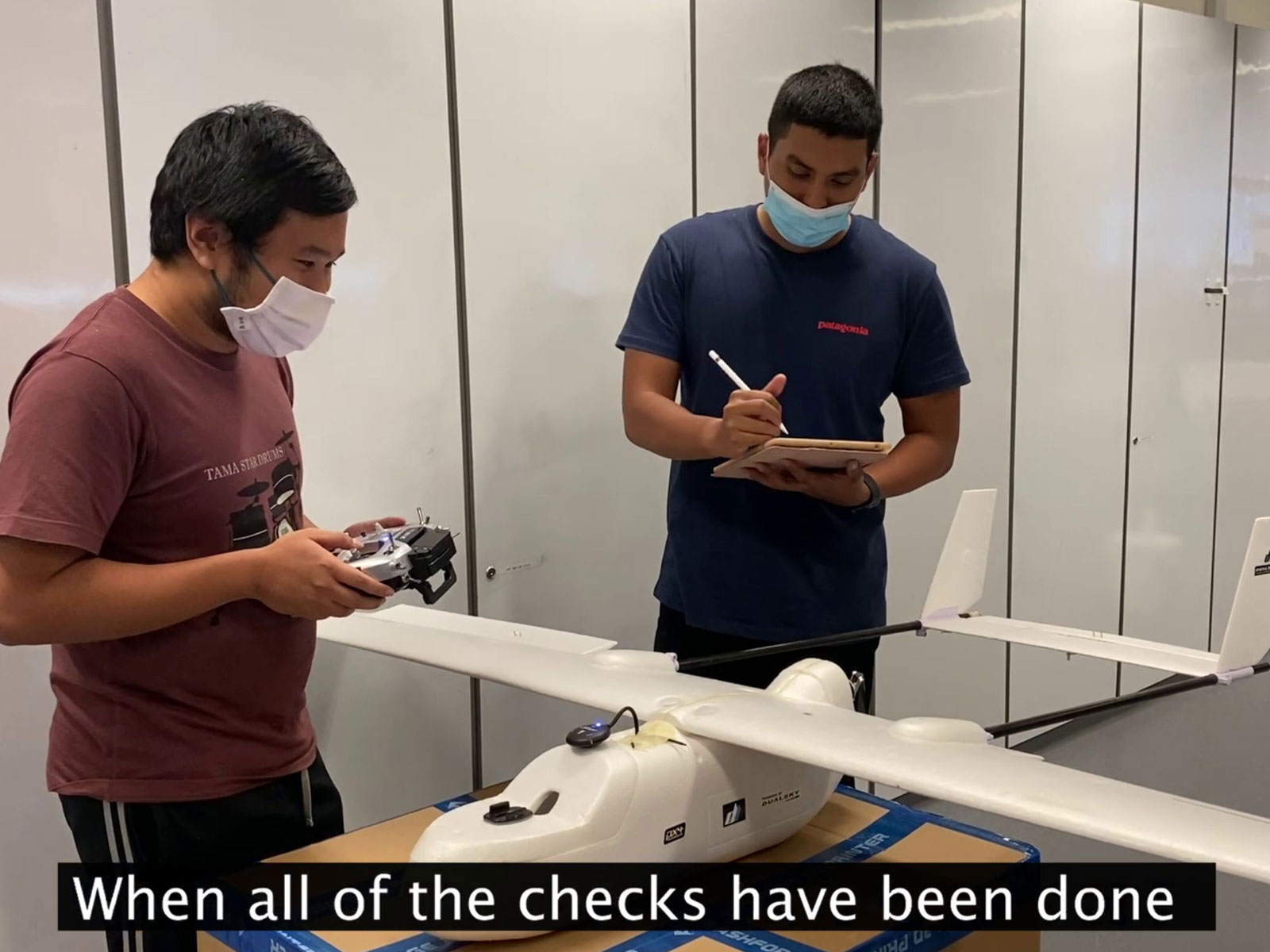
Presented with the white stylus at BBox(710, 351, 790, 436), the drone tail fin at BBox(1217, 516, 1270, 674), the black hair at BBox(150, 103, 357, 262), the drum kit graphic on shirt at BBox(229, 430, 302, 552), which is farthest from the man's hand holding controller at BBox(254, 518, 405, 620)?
the drone tail fin at BBox(1217, 516, 1270, 674)

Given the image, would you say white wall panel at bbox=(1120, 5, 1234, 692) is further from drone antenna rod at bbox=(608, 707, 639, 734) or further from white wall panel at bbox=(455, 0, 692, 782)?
drone antenna rod at bbox=(608, 707, 639, 734)

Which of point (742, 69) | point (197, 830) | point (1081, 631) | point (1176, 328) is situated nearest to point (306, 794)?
point (197, 830)

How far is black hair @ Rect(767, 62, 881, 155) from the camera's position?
188cm

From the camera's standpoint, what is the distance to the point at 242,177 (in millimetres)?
1273

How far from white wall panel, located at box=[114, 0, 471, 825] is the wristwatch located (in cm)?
89

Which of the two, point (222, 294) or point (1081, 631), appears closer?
point (222, 294)

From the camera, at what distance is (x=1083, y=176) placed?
387cm

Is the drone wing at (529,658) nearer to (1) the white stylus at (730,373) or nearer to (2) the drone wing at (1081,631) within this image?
(1) the white stylus at (730,373)

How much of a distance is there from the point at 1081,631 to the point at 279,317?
1.46 metres

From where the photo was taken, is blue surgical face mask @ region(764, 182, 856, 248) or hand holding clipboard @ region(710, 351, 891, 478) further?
blue surgical face mask @ region(764, 182, 856, 248)

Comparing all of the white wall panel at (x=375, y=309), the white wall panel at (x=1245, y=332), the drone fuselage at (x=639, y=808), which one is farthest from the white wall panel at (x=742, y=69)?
the white wall panel at (x=1245, y=332)

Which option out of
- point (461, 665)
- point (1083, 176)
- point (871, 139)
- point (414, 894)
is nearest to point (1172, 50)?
point (1083, 176)

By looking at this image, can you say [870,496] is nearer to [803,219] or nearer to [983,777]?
[803,219]

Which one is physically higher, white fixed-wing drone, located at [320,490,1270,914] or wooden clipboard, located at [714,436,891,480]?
wooden clipboard, located at [714,436,891,480]
